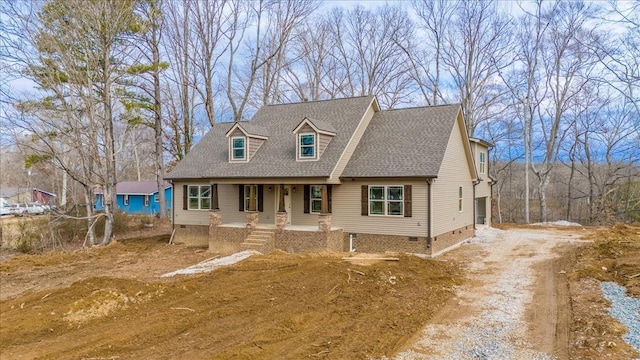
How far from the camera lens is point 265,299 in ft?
28.9

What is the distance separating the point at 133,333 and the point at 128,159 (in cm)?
4992

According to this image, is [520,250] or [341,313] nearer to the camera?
[341,313]

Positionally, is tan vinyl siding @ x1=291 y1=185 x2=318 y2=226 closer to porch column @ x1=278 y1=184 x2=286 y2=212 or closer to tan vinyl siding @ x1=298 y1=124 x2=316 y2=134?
porch column @ x1=278 y1=184 x2=286 y2=212

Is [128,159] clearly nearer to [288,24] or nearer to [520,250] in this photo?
[288,24]

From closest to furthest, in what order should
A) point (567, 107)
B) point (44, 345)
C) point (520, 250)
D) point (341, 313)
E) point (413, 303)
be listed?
point (44, 345) < point (341, 313) < point (413, 303) < point (520, 250) < point (567, 107)

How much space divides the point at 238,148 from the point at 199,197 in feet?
10.9

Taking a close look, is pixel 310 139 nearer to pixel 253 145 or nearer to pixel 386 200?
pixel 253 145

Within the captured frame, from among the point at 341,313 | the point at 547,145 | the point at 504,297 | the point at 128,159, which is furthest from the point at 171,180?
the point at 128,159

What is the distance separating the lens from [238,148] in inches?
710

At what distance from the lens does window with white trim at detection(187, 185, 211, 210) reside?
63.0ft

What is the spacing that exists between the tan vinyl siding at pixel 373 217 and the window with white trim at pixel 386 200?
17 centimetres

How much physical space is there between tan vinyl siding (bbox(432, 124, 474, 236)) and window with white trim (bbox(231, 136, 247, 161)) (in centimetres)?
826

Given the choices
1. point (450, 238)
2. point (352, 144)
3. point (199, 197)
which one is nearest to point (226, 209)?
point (199, 197)

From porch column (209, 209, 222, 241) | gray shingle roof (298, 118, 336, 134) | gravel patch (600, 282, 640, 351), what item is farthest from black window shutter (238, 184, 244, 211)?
→ gravel patch (600, 282, 640, 351)
